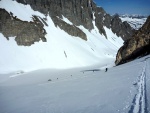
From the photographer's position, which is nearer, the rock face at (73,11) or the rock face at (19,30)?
the rock face at (19,30)

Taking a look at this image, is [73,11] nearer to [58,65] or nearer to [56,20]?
[56,20]

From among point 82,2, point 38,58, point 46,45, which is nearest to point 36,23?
point 46,45

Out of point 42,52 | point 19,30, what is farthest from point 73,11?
point 42,52

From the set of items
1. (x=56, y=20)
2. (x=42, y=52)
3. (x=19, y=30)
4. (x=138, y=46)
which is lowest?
(x=138, y=46)

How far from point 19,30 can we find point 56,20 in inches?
1251

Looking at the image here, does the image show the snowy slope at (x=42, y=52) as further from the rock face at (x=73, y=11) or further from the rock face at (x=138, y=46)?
the rock face at (x=138, y=46)

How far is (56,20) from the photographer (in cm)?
10662

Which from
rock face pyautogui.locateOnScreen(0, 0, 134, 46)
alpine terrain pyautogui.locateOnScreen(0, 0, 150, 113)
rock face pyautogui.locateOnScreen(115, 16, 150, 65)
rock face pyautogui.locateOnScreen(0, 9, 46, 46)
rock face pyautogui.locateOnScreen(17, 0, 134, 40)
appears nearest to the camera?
alpine terrain pyautogui.locateOnScreen(0, 0, 150, 113)

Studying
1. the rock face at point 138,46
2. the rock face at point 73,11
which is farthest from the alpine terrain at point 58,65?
the rock face at point 73,11

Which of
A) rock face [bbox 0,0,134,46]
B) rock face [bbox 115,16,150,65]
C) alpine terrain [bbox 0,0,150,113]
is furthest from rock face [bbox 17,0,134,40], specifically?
rock face [bbox 115,16,150,65]

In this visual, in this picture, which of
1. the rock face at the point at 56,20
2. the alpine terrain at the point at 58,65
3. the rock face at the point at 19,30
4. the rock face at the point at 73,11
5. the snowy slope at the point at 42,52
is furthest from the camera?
the rock face at the point at 73,11

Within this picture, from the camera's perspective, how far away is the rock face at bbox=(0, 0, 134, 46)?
76.6 meters

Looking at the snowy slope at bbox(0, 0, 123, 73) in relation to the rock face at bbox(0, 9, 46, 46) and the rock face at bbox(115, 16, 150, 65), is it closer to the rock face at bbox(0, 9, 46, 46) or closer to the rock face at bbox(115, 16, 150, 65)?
the rock face at bbox(0, 9, 46, 46)

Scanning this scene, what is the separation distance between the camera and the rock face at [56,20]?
7656 centimetres
